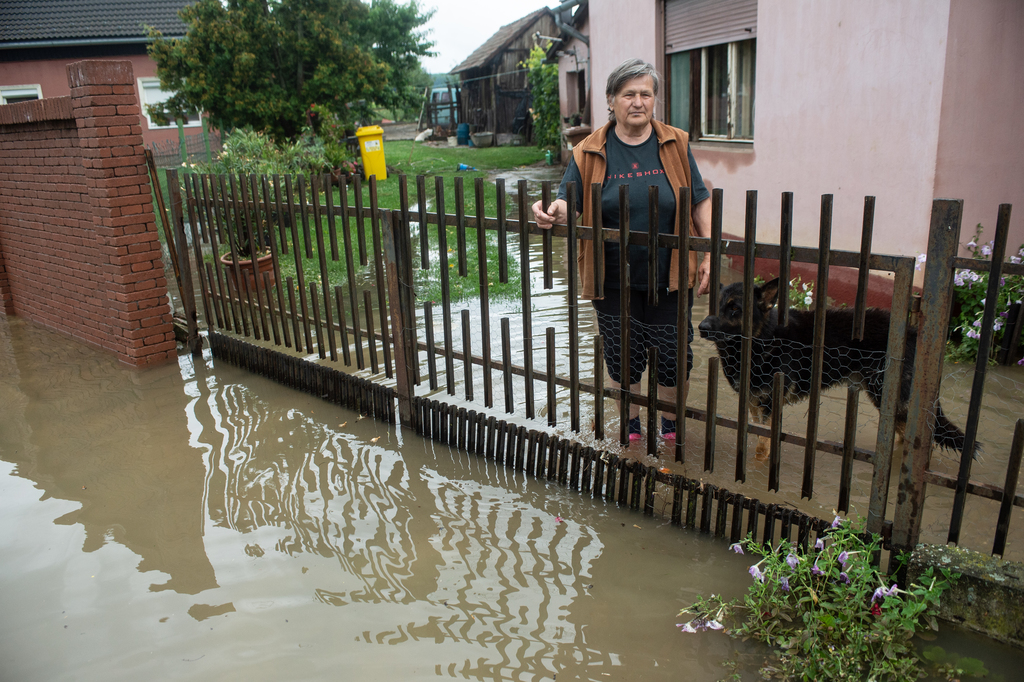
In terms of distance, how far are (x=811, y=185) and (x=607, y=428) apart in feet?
11.9

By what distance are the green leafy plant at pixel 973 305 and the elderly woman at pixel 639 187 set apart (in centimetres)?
247

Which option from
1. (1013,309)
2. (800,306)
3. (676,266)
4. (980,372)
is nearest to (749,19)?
(800,306)

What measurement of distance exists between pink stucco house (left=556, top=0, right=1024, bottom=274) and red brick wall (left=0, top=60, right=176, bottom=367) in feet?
18.6

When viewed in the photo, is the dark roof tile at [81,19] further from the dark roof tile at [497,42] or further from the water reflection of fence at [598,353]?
the water reflection of fence at [598,353]

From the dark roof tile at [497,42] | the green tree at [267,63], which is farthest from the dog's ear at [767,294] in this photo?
the dark roof tile at [497,42]

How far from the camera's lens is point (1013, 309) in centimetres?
461

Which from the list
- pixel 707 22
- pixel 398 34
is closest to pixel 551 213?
pixel 707 22

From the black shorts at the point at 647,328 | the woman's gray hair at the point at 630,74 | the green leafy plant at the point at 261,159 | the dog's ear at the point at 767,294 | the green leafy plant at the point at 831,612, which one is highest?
the woman's gray hair at the point at 630,74

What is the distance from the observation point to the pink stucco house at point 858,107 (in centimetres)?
518

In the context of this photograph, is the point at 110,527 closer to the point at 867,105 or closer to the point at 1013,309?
the point at 1013,309

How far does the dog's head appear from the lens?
3.42 m

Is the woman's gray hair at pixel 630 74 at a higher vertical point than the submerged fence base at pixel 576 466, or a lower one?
higher

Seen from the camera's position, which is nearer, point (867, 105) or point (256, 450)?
point (256, 450)

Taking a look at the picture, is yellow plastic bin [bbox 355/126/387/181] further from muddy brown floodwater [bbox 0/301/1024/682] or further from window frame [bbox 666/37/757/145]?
muddy brown floodwater [bbox 0/301/1024/682]
